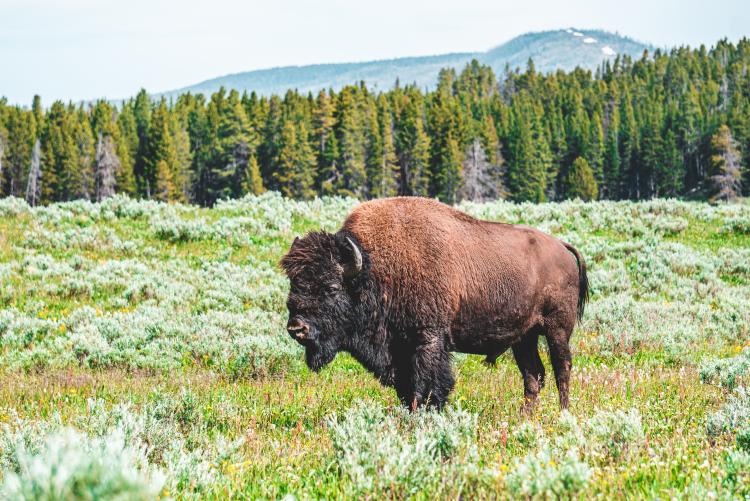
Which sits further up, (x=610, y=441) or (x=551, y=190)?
(x=610, y=441)

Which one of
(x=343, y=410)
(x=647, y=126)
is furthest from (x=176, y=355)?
(x=647, y=126)

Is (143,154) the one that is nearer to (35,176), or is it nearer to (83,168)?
(83,168)

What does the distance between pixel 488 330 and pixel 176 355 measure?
4.85 meters

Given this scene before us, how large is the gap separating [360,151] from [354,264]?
233 ft

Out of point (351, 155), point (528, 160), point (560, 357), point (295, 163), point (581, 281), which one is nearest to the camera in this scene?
point (560, 357)

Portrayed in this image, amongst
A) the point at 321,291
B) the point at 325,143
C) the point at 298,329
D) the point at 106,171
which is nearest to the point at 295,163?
the point at 325,143

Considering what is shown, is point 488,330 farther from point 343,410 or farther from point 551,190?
point 551,190

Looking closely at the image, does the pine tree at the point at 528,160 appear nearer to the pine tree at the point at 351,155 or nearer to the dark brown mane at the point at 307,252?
the pine tree at the point at 351,155

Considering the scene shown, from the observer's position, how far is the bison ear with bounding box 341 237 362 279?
5.74 metres

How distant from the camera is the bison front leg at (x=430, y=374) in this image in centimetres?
572

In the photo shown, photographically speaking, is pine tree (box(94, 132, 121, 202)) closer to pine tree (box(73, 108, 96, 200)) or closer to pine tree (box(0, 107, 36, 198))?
pine tree (box(73, 108, 96, 200))

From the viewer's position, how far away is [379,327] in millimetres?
5926

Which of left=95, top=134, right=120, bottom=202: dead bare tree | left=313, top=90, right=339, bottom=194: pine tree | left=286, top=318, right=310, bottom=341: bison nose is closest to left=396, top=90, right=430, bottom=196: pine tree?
left=313, top=90, right=339, bottom=194: pine tree

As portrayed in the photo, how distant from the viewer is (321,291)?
5.75m
